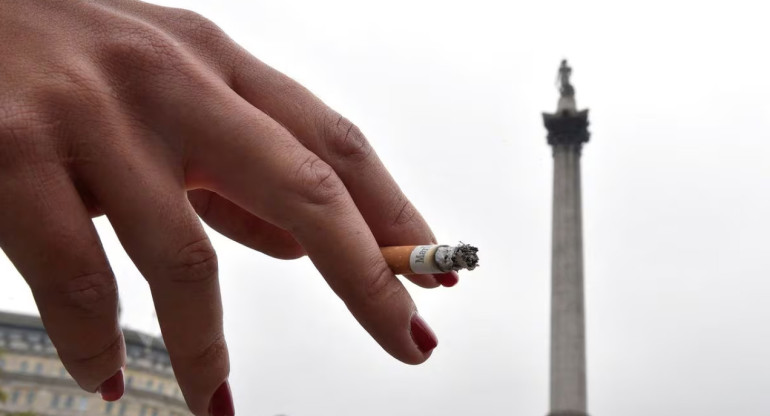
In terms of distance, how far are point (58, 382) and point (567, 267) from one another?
140ft

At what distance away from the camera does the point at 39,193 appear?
1647 mm

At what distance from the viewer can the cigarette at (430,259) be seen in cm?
196

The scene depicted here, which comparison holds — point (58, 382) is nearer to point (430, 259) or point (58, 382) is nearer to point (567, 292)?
point (567, 292)

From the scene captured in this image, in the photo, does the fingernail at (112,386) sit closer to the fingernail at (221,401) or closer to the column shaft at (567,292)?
the fingernail at (221,401)

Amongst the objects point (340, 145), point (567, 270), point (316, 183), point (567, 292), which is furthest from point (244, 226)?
point (567, 270)

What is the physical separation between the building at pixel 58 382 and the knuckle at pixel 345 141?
56.8m

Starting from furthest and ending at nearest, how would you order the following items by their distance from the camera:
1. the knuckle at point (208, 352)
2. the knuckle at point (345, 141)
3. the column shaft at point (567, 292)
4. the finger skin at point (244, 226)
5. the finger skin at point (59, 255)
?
the column shaft at point (567, 292) → the finger skin at point (244, 226) → the knuckle at point (345, 141) → the knuckle at point (208, 352) → the finger skin at point (59, 255)

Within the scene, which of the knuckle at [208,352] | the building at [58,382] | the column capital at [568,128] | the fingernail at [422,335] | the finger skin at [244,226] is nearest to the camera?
the knuckle at [208,352]

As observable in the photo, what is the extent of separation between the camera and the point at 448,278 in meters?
2.53

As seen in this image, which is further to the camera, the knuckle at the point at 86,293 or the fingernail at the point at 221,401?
the fingernail at the point at 221,401

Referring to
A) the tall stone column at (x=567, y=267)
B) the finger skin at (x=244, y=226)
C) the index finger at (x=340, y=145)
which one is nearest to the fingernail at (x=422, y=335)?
the index finger at (x=340, y=145)

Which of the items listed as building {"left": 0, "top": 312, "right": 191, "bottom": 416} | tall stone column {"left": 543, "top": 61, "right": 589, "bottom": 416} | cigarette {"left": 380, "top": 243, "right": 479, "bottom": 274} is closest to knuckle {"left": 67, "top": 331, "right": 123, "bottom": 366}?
cigarette {"left": 380, "top": 243, "right": 479, "bottom": 274}

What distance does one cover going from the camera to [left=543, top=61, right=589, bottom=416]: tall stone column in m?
30.9

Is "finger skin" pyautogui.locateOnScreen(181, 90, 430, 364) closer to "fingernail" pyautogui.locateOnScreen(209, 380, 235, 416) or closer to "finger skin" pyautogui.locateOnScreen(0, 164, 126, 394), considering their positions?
"finger skin" pyautogui.locateOnScreen(0, 164, 126, 394)
